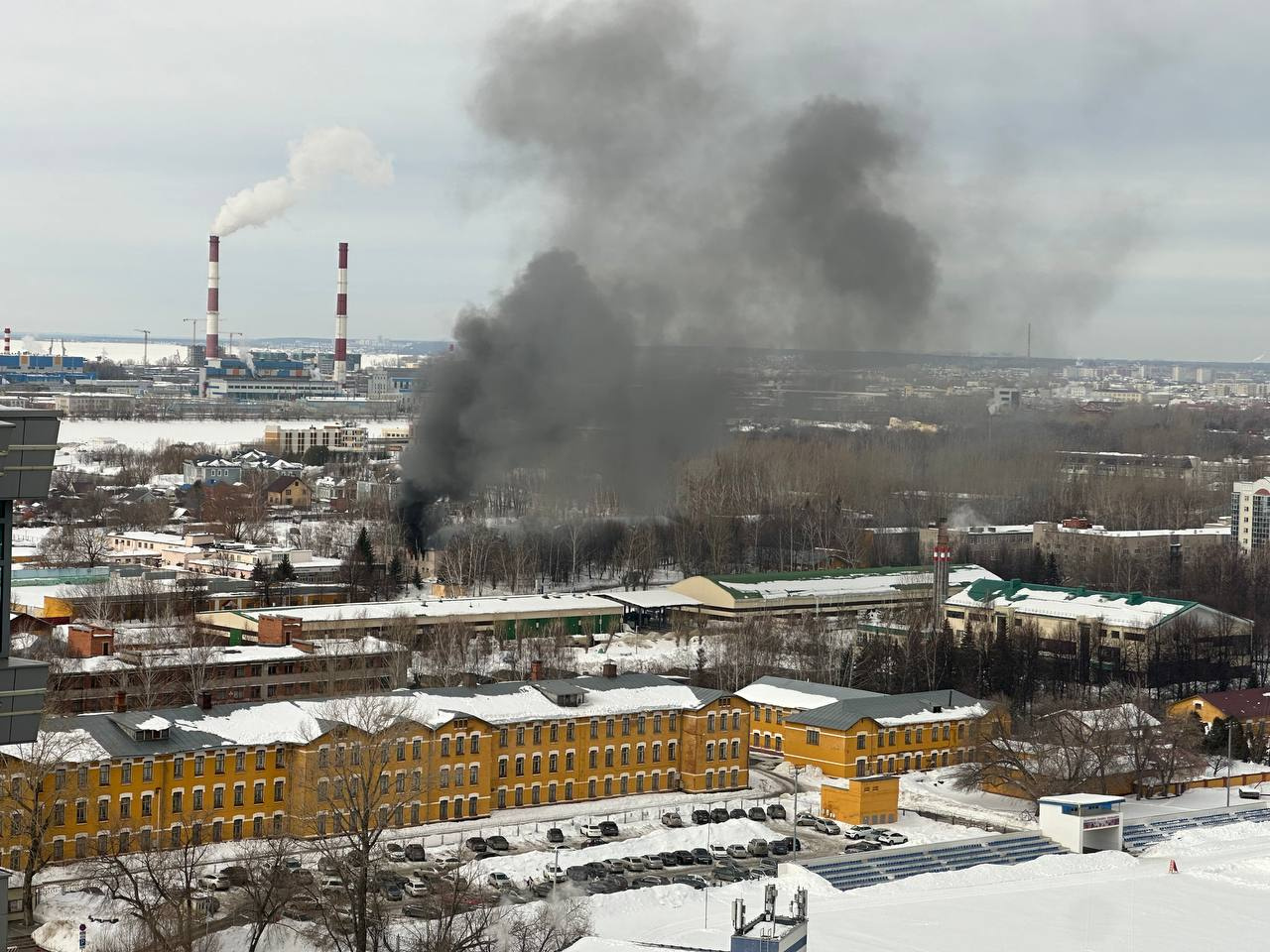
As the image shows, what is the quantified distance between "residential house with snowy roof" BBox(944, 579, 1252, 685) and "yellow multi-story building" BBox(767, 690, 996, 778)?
205 inches

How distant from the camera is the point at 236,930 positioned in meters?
13.7

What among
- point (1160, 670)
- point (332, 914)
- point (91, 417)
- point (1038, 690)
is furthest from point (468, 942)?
point (91, 417)

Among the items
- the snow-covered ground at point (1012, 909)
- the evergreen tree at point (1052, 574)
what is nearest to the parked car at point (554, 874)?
the snow-covered ground at point (1012, 909)

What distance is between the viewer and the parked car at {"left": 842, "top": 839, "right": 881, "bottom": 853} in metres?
17.0

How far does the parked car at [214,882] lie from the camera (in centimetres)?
1496

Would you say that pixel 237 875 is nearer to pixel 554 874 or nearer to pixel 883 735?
pixel 554 874

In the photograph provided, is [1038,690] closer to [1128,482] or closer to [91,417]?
[1128,482]

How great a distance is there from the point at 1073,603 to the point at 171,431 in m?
48.0

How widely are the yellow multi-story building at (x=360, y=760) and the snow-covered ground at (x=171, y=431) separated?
4513 centimetres

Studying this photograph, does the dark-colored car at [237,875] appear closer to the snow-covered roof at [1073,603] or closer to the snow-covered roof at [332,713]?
the snow-covered roof at [332,713]

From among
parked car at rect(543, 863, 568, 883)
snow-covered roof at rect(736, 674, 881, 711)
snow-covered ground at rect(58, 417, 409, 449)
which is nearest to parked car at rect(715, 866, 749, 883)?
parked car at rect(543, 863, 568, 883)

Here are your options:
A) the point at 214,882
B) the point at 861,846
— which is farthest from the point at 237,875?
the point at 861,846

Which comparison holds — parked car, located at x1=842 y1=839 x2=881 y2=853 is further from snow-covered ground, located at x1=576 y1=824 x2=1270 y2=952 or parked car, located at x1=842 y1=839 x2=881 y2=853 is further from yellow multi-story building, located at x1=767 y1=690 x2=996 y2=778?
yellow multi-story building, located at x1=767 y1=690 x2=996 y2=778

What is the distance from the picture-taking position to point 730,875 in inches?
623
